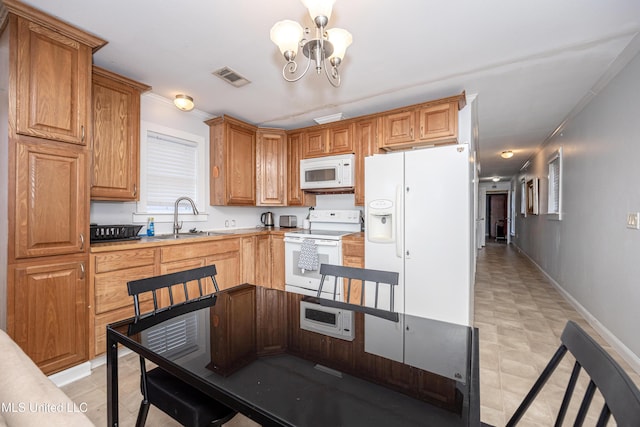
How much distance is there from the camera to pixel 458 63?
2.39 metres

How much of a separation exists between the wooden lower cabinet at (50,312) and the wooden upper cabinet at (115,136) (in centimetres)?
72

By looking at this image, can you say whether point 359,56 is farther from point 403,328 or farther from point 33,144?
point 33,144

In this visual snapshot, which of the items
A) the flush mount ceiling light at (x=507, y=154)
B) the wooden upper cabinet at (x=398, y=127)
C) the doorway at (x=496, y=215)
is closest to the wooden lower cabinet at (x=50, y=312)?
the wooden upper cabinet at (x=398, y=127)

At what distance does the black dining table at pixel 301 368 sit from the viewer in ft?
2.38

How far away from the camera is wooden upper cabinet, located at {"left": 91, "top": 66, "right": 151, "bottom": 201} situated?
240 centimetres

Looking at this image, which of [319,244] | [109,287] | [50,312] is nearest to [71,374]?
[50,312]

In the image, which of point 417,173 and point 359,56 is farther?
point 417,173

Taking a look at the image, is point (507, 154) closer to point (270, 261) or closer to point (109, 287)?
point (270, 261)

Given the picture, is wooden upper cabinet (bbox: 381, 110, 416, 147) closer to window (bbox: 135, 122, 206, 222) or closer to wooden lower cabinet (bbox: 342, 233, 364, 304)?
wooden lower cabinet (bbox: 342, 233, 364, 304)

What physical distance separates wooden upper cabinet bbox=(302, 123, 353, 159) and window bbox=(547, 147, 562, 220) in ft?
10.4

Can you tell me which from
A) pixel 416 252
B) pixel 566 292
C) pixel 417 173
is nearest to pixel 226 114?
pixel 417 173

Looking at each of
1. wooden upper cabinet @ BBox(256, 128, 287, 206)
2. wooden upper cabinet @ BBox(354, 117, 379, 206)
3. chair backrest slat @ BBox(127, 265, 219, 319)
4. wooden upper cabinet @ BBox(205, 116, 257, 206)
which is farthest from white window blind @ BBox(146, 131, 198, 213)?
wooden upper cabinet @ BBox(354, 117, 379, 206)

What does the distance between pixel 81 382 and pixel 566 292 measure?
5357 millimetres

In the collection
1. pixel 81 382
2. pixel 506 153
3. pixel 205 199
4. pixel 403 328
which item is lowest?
pixel 81 382
